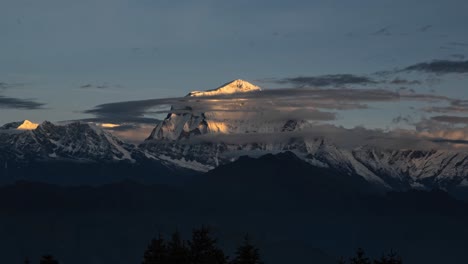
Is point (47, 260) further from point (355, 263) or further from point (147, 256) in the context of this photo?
point (355, 263)

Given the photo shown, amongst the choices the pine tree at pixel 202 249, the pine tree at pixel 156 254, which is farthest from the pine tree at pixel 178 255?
the pine tree at pixel 202 249

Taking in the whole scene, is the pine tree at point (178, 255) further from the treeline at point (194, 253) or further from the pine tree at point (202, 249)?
the pine tree at point (202, 249)

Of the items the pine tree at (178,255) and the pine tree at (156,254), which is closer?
the pine tree at (178,255)

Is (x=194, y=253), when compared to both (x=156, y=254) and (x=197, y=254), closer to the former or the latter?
(x=197, y=254)

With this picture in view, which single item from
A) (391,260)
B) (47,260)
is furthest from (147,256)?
(391,260)

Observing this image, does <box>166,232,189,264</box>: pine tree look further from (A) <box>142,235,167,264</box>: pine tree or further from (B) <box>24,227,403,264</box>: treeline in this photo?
(A) <box>142,235,167,264</box>: pine tree

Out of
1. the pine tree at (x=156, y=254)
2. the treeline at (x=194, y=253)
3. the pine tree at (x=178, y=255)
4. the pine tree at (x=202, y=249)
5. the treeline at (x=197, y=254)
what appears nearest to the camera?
the treeline at (x=197, y=254)

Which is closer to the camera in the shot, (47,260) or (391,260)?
(47,260)

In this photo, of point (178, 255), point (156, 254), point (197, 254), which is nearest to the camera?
point (178, 255)

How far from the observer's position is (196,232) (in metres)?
87.1

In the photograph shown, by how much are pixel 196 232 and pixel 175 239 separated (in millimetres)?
3007

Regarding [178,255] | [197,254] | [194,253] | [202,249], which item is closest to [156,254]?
[178,255]

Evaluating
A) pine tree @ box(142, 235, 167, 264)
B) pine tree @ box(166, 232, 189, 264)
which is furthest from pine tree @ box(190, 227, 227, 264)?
pine tree @ box(142, 235, 167, 264)

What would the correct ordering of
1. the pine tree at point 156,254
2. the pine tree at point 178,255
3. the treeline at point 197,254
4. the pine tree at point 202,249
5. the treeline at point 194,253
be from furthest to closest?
the pine tree at point 156,254 → the pine tree at point 202,249 → the pine tree at point 178,255 → the treeline at point 194,253 → the treeline at point 197,254
